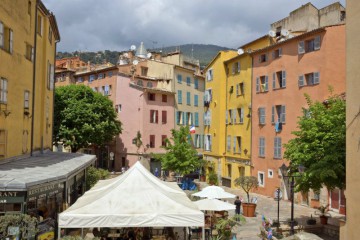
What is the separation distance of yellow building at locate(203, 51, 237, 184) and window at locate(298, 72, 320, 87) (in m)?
13.2

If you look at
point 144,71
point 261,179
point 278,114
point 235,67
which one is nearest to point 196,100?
point 144,71

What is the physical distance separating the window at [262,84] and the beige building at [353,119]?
22833 mm

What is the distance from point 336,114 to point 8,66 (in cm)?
1434

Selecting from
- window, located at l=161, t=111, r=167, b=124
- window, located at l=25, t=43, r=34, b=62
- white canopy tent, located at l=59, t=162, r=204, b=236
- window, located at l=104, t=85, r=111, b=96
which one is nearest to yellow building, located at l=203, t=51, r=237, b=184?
window, located at l=161, t=111, r=167, b=124

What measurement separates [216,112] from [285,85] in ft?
42.9

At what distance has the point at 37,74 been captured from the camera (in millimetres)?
23219

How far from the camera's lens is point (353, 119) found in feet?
40.4

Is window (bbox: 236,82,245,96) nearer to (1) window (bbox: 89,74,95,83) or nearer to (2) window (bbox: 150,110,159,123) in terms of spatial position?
(2) window (bbox: 150,110,159,123)

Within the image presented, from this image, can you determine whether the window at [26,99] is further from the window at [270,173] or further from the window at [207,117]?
the window at [207,117]

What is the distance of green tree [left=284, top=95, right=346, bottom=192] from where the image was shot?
57.0ft

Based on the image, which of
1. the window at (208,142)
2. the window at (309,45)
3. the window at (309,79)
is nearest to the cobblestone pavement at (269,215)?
the window at (309,79)

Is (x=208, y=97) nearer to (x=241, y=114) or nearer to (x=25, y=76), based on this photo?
(x=241, y=114)

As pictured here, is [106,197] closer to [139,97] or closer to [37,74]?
[37,74]

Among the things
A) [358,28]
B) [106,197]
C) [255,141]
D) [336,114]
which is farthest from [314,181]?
[255,141]
